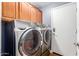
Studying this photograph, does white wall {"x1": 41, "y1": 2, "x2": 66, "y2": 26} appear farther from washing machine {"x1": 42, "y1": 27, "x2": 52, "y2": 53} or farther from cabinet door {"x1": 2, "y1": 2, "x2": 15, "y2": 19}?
cabinet door {"x1": 2, "y1": 2, "x2": 15, "y2": 19}

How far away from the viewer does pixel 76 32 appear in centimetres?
167

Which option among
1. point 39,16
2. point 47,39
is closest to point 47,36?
point 47,39

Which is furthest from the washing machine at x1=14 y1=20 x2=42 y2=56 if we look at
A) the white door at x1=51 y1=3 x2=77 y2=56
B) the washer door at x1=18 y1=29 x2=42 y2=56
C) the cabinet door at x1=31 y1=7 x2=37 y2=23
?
the white door at x1=51 y1=3 x2=77 y2=56

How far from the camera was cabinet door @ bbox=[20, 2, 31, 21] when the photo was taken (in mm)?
1662

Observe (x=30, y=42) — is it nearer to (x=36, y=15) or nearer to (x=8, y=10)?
(x=36, y=15)

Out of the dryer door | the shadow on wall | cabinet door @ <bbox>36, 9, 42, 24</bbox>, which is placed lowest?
the shadow on wall

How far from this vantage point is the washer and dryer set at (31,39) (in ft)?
5.47

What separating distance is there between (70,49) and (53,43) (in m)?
0.22

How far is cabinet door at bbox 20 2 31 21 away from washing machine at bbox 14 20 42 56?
0.41 ft

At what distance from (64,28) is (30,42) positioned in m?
0.47

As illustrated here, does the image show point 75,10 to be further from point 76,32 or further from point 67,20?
point 76,32

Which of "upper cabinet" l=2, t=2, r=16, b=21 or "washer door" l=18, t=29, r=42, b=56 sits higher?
"upper cabinet" l=2, t=2, r=16, b=21

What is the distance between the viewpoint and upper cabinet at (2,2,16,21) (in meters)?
1.62

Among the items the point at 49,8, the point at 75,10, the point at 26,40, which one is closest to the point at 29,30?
the point at 26,40
